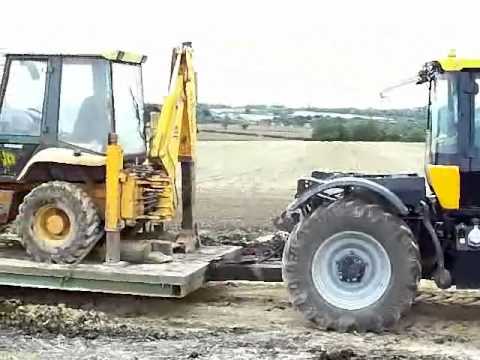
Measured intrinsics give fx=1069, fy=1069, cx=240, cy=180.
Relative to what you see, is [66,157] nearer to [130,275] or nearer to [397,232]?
[130,275]

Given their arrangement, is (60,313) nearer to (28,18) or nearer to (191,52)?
(191,52)

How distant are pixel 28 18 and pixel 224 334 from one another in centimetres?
1922

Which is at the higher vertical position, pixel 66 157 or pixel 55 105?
pixel 55 105

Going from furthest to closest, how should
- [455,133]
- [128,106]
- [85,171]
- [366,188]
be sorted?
1. [128,106]
2. [85,171]
3. [366,188]
4. [455,133]

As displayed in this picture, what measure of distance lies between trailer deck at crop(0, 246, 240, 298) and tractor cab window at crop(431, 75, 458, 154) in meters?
2.34

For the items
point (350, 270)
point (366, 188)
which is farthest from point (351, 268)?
point (366, 188)

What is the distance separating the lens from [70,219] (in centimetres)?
945

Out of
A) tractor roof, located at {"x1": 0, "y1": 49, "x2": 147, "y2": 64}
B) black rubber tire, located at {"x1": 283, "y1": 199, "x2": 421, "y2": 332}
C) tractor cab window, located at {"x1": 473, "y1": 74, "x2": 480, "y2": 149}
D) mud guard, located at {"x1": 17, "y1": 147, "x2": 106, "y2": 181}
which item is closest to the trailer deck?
mud guard, located at {"x1": 17, "y1": 147, "x2": 106, "y2": 181}

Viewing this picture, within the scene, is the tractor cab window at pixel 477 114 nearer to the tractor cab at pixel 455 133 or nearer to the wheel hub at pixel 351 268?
the tractor cab at pixel 455 133

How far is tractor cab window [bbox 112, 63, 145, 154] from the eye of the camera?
9.96 meters

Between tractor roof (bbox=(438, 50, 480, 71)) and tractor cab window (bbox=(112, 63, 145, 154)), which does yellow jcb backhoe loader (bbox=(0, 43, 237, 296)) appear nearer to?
tractor cab window (bbox=(112, 63, 145, 154))

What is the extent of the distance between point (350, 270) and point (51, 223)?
9.12 ft

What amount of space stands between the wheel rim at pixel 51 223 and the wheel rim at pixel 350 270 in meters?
2.41

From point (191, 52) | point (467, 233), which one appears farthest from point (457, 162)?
point (191, 52)
